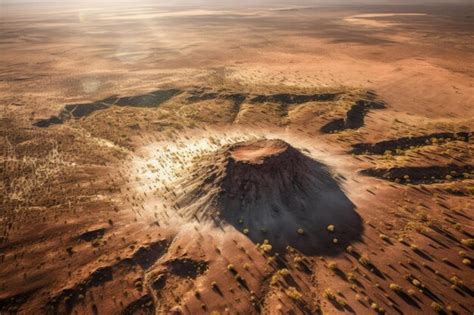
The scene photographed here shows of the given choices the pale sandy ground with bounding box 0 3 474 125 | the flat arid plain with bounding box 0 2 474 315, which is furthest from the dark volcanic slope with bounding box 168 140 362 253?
the pale sandy ground with bounding box 0 3 474 125

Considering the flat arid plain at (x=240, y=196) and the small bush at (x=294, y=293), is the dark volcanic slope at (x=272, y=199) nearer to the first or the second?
the flat arid plain at (x=240, y=196)

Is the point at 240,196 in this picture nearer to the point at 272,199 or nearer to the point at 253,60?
the point at 272,199

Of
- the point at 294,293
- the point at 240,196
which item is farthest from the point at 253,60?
the point at 294,293

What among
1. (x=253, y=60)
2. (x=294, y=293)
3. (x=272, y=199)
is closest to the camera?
(x=294, y=293)

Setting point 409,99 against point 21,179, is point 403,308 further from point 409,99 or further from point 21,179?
point 409,99

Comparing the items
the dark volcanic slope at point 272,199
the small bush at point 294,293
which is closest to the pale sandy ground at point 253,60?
the dark volcanic slope at point 272,199

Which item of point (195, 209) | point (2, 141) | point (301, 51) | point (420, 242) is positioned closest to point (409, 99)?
point (420, 242)
